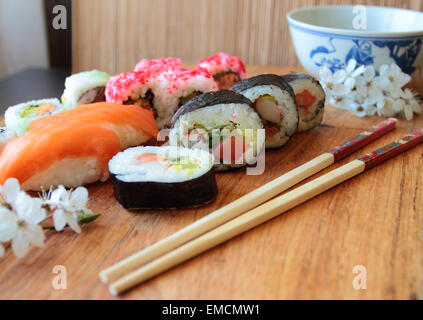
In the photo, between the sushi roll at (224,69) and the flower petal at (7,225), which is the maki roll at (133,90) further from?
the flower petal at (7,225)

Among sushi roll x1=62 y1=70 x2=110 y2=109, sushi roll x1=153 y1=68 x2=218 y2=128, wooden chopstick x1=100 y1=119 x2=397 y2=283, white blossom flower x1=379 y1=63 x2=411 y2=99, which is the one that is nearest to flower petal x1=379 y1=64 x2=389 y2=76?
white blossom flower x1=379 y1=63 x2=411 y2=99

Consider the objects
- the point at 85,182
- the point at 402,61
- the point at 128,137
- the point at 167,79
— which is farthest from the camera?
the point at 402,61

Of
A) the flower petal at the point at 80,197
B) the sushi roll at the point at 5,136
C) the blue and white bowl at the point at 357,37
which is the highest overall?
the blue and white bowl at the point at 357,37

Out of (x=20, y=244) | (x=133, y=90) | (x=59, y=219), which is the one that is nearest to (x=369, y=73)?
(x=133, y=90)

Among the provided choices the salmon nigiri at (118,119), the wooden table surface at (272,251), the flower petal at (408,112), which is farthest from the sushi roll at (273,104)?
the flower petal at (408,112)

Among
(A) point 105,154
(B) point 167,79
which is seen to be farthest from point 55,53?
(A) point 105,154

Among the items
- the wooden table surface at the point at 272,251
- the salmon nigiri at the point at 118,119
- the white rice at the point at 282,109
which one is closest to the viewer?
the wooden table surface at the point at 272,251

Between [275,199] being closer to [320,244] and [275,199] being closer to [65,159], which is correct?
[320,244]
